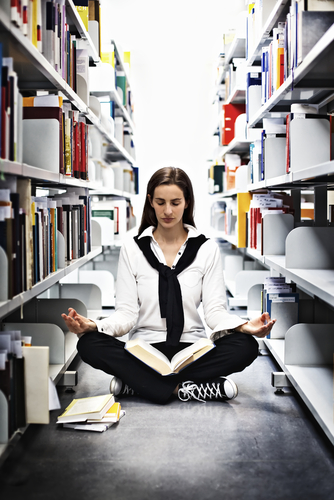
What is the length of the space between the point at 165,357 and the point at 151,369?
77 millimetres

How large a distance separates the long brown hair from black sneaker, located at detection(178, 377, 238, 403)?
A: 760mm

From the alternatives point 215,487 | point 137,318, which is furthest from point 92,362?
point 215,487

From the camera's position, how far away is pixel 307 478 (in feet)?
4.41

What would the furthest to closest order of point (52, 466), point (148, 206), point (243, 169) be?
point (243, 169)
point (148, 206)
point (52, 466)

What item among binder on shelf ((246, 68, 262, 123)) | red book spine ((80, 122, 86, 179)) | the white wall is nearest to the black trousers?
red book spine ((80, 122, 86, 179))

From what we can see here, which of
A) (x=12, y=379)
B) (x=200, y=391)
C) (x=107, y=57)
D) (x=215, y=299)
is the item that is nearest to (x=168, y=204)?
(x=215, y=299)

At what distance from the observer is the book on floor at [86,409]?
1687 millimetres

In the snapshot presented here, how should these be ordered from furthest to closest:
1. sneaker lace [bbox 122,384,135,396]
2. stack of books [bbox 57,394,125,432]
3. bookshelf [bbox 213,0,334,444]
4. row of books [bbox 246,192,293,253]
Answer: row of books [bbox 246,192,293,253], sneaker lace [bbox 122,384,135,396], stack of books [bbox 57,394,125,432], bookshelf [bbox 213,0,334,444]

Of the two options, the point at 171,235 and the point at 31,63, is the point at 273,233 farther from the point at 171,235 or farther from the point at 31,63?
the point at 31,63

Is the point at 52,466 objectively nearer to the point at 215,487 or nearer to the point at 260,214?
the point at 215,487

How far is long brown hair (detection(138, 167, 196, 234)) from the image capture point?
2082 mm

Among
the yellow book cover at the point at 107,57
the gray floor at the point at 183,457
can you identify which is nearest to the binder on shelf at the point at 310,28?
the gray floor at the point at 183,457

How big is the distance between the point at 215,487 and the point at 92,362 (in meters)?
0.77

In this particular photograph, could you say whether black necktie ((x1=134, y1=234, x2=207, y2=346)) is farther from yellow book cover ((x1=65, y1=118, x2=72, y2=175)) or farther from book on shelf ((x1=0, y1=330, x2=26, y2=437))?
book on shelf ((x1=0, y1=330, x2=26, y2=437))
